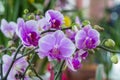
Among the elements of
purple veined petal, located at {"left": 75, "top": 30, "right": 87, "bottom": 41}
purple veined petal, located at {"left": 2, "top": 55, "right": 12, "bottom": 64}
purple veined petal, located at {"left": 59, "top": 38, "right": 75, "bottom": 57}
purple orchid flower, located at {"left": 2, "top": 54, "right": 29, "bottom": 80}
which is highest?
purple veined petal, located at {"left": 75, "top": 30, "right": 87, "bottom": 41}

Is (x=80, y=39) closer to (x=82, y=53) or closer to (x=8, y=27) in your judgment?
(x=82, y=53)

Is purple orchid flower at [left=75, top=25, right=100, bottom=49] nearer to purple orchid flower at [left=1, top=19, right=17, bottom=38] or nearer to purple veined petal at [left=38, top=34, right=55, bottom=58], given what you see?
purple veined petal at [left=38, top=34, right=55, bottom=58]

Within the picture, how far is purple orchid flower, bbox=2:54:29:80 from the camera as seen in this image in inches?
15.8

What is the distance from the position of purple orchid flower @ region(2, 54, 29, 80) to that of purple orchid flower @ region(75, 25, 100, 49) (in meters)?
0.09

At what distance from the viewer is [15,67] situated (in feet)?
1.34

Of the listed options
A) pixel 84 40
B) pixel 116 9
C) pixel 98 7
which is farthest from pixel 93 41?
pixel 98 7

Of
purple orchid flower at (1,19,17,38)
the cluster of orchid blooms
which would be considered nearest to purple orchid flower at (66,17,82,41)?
the cluster of orchid blooms

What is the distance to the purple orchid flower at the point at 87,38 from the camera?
Answer: 34 cm

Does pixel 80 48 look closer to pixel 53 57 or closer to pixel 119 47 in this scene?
pixel 53 57

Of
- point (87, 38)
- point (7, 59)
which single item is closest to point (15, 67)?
point (7, 59)

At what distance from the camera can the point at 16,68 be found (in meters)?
0.41

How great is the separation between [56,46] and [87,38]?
0.04m

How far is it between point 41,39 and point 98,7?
2853 millimetres

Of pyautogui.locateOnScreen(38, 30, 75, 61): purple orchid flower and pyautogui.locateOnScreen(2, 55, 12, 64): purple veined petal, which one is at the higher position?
pyautogui.locateOnScreen(38, 30, 75, 61): purple orchid flower
